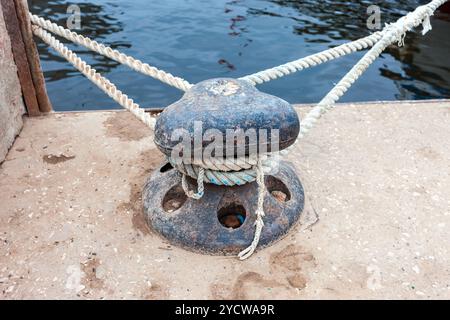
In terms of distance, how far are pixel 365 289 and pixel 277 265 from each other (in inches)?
15.4

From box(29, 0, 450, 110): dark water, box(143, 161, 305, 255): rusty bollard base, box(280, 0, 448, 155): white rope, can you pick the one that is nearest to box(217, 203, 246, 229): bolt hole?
box(143, 161, 305, 255): rusty bollard base

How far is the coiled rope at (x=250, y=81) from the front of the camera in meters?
2.02

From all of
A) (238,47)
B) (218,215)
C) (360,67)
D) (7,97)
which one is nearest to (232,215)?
(218,215)

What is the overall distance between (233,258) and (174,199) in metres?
0.54

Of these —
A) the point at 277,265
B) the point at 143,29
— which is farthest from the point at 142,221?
the point at 143,29

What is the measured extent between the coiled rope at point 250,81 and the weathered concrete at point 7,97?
26 centimetres

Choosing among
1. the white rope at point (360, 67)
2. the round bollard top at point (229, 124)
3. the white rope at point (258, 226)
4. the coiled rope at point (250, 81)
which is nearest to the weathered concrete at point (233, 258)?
the white rope at point (258, 226)

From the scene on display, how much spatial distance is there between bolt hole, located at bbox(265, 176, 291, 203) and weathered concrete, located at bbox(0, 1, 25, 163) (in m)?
1.64

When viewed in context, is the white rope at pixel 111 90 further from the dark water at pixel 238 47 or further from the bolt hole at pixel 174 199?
the dark water at pixel 238 47

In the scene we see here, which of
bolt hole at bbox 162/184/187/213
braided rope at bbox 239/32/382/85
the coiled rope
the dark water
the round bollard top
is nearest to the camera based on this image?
the round bollard top

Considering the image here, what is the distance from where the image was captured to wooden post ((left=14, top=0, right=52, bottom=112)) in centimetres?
296

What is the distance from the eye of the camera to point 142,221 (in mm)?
2299

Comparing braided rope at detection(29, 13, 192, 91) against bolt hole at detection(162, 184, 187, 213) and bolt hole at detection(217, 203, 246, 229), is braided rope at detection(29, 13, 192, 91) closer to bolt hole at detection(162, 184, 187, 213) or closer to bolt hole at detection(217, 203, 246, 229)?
bolt hole at detection(162, 184, 187, 213)

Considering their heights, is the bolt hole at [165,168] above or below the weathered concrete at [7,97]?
below
